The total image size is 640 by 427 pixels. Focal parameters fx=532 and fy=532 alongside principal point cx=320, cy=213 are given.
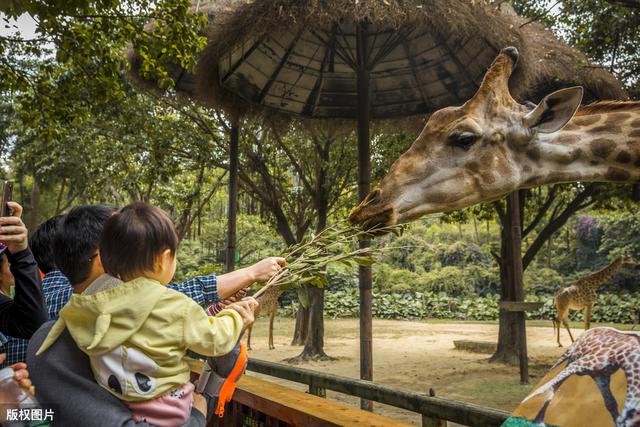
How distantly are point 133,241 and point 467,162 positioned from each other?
4.97ft

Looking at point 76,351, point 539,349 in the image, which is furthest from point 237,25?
point 539,349

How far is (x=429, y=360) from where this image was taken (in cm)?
916

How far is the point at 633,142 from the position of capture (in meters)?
2.27

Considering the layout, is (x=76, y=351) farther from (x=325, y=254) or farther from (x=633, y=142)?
(x=633, y=142)

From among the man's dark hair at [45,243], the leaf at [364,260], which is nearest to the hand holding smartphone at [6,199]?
the man's dark hair at [45,243]

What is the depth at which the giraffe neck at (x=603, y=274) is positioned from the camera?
17.9 feet

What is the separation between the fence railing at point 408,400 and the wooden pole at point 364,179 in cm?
161

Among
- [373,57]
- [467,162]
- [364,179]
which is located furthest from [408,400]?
[373,57]

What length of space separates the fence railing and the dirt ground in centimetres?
300

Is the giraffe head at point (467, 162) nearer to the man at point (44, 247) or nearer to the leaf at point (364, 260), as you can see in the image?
the leaf at point (364, 260)

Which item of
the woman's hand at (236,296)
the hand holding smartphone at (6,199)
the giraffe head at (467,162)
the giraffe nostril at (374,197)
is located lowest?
the woman's hand at (236,296)

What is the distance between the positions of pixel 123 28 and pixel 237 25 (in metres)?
0.95

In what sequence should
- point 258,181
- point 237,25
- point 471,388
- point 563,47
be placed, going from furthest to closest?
point 258,181, point 471,388, point 563,47, point 237,25

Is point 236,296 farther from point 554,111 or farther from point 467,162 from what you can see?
point 554,111
